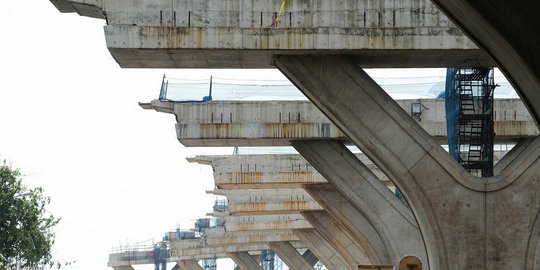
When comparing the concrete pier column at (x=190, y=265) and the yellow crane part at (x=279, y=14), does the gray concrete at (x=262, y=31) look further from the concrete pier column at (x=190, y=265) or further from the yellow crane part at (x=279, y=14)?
the concrete pier column at (x=190, y=265)

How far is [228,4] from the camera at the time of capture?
19.4 meters

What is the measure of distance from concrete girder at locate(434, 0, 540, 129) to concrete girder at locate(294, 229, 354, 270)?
42.8m

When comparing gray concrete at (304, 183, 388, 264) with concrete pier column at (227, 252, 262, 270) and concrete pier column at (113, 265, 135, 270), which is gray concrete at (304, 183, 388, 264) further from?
concrete pier column at (113, 265, 135, 270)

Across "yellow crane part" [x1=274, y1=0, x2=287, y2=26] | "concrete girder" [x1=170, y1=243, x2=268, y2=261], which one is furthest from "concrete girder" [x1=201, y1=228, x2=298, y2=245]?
"yellow crane part" [x1=274, y1=0, x2=287, y2=26]

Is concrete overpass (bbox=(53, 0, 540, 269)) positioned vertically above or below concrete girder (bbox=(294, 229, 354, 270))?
below

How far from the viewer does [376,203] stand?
27625 mm

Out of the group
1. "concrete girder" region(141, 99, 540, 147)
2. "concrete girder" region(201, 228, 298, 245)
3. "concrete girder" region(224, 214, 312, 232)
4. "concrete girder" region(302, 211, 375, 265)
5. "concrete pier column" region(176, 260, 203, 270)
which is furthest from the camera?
"concrete pier column" region(176, 260, 203, 270)

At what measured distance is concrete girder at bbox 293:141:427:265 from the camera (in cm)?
2750

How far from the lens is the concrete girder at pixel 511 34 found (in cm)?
771

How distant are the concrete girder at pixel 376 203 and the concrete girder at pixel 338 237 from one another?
17093 millimetres

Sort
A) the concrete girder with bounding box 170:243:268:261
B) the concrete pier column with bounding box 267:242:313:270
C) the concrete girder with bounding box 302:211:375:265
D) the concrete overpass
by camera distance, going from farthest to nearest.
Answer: the concrete girder with bounding box 170:243:268:261, the concrete pier column with bounding box 267:242:313:270, the concrete girder with bounding box 302:211:375:265, the concrete overpass

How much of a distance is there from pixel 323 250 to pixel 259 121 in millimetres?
26919

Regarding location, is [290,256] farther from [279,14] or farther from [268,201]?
[279,14]

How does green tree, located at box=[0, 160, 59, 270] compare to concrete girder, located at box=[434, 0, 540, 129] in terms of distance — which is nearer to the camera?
concrete girder, located at box=[434, 0, 540, 129]
